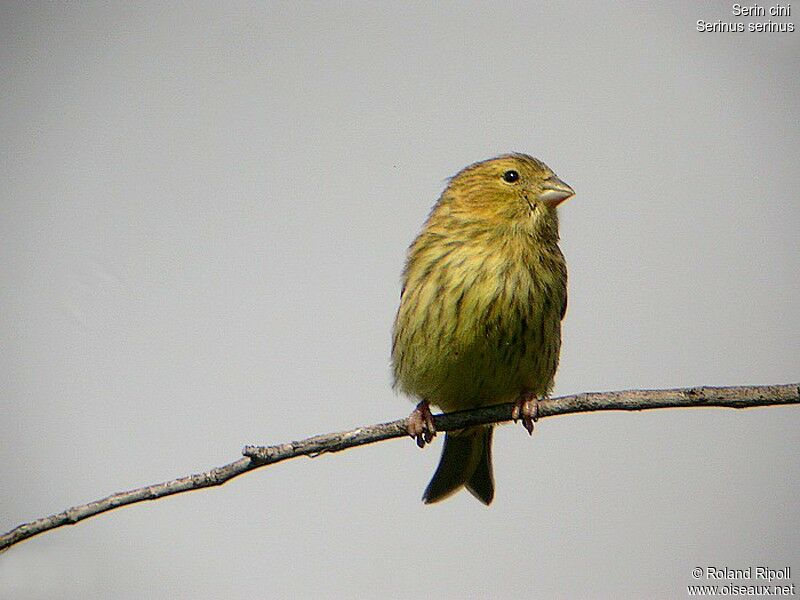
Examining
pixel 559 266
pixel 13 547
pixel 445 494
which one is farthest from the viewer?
pixel 445 494

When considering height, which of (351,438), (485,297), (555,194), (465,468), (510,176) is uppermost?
(510,176)

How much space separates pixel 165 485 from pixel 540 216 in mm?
2651

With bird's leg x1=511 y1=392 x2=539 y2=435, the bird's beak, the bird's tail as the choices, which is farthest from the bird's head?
the bird's tail

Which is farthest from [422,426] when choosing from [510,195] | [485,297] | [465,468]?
[510,195]

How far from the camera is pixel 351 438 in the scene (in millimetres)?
3889

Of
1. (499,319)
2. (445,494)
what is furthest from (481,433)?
(499,319)

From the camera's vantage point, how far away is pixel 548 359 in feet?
16.5

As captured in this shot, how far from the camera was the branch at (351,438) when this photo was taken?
3422 mm

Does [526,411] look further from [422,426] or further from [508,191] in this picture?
[508,191]

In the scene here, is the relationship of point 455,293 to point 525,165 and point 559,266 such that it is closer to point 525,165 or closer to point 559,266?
point 559,266

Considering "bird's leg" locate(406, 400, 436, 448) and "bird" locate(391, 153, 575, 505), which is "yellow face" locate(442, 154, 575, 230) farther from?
"bird's leg" locate(406, 400, 436, 448)

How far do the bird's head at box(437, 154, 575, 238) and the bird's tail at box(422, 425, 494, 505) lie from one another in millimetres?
1372

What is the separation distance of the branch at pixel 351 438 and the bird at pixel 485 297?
1.86 ft

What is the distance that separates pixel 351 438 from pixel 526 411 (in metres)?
1.16
